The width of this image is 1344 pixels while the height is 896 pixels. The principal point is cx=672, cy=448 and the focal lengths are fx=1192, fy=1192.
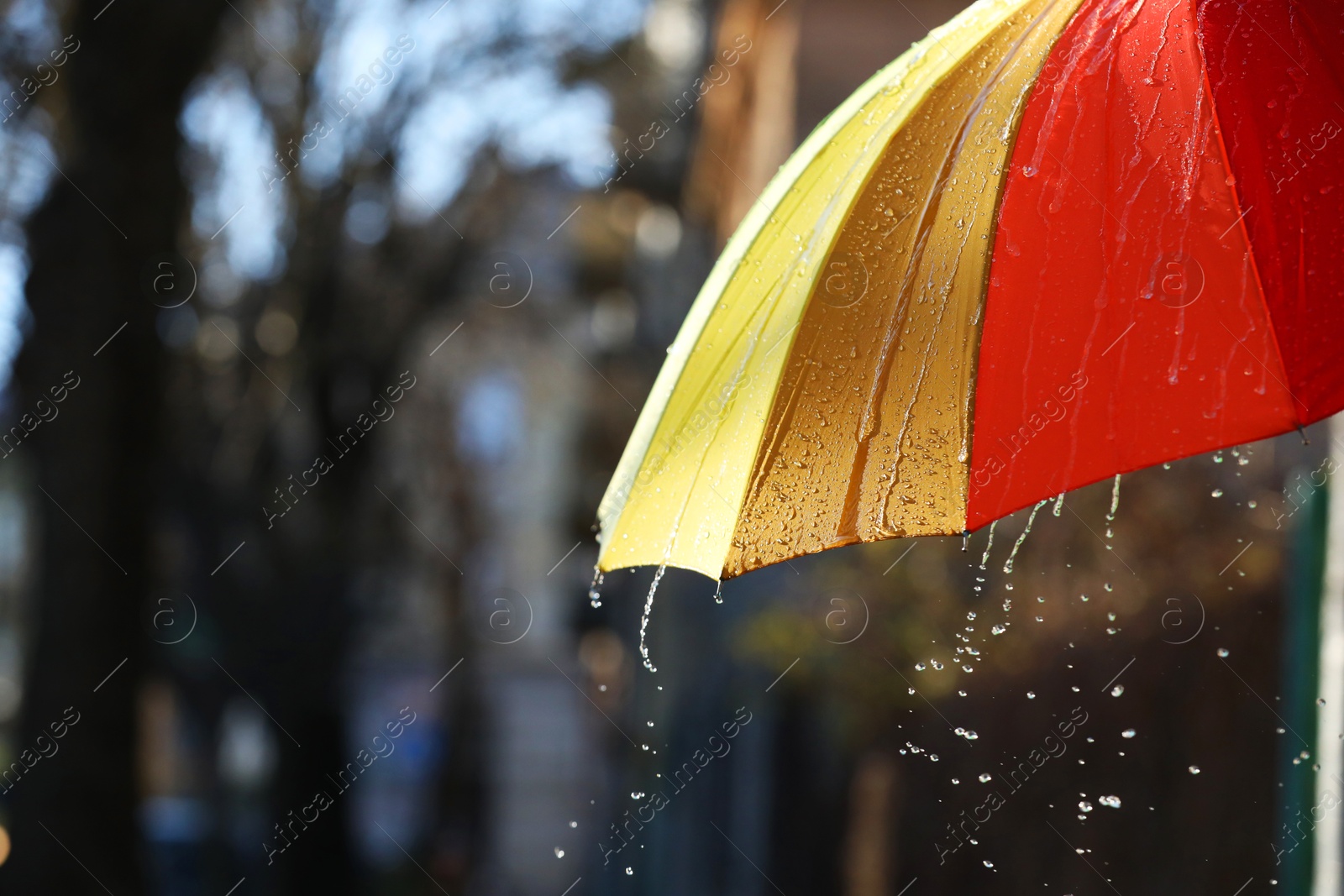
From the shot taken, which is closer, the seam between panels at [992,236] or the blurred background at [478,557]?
the seam between panels at [992,236]

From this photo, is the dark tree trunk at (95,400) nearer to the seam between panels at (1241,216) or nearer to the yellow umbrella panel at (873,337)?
the yellow umbrella panel at (873,337)

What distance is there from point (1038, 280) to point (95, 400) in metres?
5.48

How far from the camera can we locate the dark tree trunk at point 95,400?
5.96 m

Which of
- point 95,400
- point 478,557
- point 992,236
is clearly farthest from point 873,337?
point 478,557

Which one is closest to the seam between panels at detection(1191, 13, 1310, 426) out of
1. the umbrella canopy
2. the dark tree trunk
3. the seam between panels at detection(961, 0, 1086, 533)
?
the umbrella canopy

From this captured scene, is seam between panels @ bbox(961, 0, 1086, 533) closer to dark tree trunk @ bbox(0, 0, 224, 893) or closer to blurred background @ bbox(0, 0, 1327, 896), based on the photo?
blurred background @ bbox(0, 0, 1327, 896)

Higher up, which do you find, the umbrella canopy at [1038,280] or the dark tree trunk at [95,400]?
the dark tree trunk at [95,400]

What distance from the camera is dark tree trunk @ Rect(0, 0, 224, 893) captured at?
596 centimetres

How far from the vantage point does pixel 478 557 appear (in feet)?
86.7

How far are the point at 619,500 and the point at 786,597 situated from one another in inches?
199

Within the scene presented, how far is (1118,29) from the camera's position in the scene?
6.59 ft

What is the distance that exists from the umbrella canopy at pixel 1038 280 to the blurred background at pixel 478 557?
1.27ft

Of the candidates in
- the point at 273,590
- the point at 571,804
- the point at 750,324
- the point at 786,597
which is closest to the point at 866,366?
the point at 750,324

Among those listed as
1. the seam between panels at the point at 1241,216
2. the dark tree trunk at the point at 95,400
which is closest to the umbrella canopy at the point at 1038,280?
the seam between panels at the point at 1241,216
